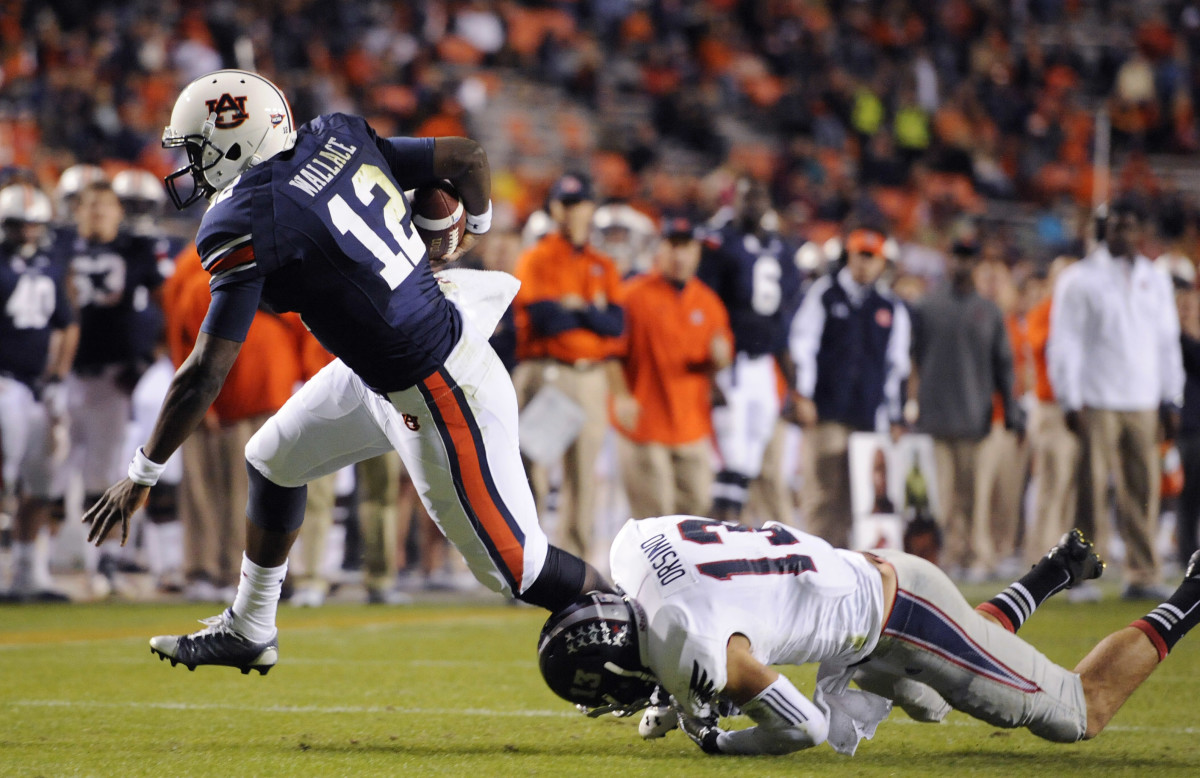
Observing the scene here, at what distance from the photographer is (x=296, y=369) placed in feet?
27.9

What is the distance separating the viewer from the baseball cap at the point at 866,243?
9109 millimetres

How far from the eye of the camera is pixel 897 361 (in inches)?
366

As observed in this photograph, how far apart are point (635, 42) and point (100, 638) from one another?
14.5 m

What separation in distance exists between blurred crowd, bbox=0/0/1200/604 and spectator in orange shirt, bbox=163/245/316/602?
2 centimetres

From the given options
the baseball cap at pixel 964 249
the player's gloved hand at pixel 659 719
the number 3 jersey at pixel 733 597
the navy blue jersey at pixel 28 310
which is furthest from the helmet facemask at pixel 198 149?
the baseball cap at pixel 964 249

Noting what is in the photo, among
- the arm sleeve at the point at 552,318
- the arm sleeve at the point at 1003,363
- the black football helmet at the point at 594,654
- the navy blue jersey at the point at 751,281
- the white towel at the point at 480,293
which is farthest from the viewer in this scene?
the arm sleeve at the point at 1003,363

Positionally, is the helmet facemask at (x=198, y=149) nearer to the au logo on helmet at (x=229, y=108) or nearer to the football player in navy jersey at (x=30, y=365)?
the au logo on helmet at (x=229, y=108)

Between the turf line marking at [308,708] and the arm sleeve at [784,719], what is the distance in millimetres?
1089

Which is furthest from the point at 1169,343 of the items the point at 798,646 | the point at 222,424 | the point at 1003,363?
the point at 798,646

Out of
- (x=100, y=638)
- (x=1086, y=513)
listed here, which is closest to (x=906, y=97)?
(x=1086, y=513)

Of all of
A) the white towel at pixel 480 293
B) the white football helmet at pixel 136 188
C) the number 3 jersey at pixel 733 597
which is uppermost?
the white football helmet at pixel 136 188

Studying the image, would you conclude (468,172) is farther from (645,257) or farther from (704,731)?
(645,257)

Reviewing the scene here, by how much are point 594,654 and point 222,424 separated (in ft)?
17.2

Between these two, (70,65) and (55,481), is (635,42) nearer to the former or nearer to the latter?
(70,65)
